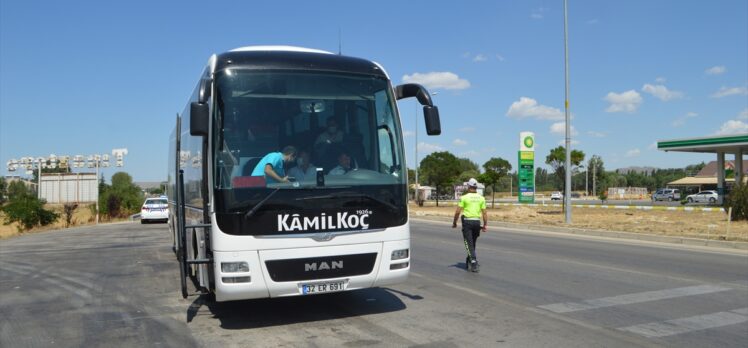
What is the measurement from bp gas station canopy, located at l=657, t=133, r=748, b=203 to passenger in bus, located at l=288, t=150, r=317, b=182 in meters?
42.1

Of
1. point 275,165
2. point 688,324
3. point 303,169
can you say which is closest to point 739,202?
point 688,324

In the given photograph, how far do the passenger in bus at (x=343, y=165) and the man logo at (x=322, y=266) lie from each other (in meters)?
1.00

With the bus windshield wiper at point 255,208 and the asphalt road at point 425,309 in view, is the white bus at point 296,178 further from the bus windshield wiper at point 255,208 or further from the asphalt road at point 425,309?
the asphalt road at point 425,309

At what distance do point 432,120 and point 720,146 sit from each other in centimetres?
4305

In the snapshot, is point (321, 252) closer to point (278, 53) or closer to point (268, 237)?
point (268, 237)

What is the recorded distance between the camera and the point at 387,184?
673cm

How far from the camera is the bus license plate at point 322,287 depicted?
627 centimetres

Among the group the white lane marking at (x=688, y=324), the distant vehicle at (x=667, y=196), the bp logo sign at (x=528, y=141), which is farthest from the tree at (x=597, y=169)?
the white lane marking at (x=688, y=324)

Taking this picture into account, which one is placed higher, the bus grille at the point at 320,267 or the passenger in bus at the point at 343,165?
the passenger in bus at the point at 343,165

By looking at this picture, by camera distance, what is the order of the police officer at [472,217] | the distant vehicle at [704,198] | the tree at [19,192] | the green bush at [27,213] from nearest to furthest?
the police officer at [472,217] < the green bush at [27,213] < the tree at [19,192] < the distant vehicle at [704,198]

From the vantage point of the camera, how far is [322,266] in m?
6.33

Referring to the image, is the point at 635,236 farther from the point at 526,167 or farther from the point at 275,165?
the point at 526,167

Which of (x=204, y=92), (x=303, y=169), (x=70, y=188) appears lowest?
(x=70, y=188)

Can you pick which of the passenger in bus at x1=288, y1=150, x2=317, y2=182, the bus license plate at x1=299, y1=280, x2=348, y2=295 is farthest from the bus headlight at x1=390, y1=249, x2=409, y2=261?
the passenger in bus at x1=288, y1=150, x2=317, y2=182
